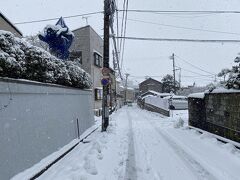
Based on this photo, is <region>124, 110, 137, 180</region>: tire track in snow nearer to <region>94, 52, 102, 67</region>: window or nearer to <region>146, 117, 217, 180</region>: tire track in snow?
<region>146, 117, 217, 180</region>: tire track in snow

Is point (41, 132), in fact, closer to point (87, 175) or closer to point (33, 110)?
point (33, 110)

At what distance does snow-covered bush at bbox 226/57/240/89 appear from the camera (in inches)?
434

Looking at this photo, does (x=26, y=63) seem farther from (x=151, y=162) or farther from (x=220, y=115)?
(x=220, y=115)

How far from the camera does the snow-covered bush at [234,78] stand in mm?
11023

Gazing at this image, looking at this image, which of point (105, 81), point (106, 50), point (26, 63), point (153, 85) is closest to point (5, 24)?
A: point (106, 50)

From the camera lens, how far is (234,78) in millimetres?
11133

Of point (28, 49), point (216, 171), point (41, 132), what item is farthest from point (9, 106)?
point (216, 171)

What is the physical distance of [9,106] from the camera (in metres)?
6.51

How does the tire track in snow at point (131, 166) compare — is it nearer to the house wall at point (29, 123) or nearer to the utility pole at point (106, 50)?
the house wall at point (29, 123)

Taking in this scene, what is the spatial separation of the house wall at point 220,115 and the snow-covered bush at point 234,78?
0.36 meters

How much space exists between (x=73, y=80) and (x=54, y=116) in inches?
181

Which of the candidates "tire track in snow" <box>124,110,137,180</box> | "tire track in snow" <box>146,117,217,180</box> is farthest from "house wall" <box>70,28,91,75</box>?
"tire track in snow" <box>124,110,137,180</box>

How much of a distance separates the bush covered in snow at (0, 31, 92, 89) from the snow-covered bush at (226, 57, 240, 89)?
6336mm

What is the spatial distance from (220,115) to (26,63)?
780cm
